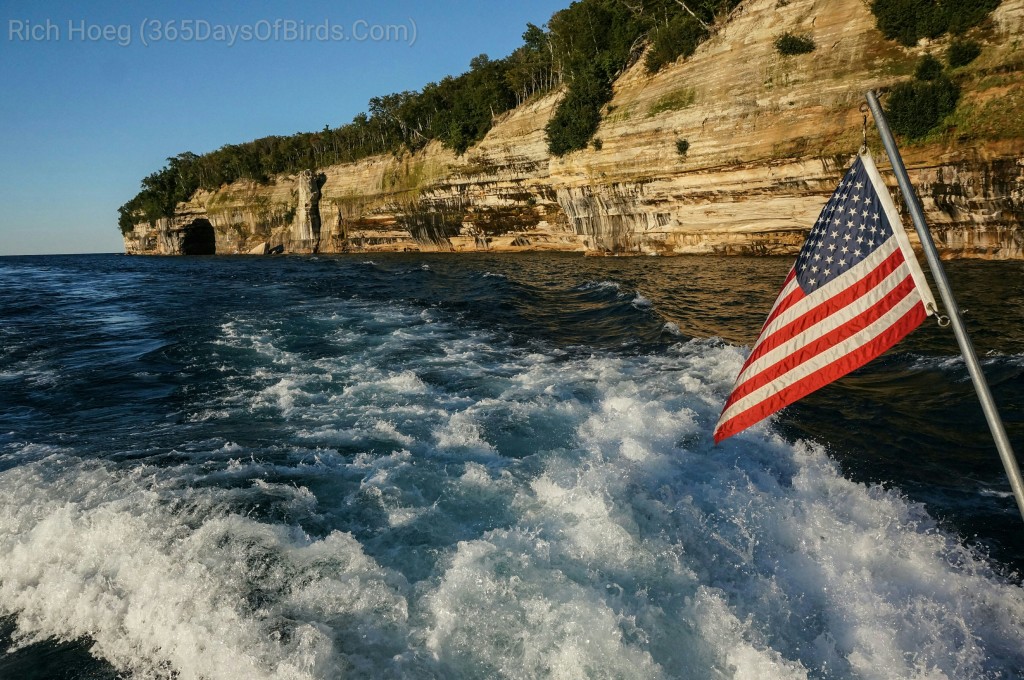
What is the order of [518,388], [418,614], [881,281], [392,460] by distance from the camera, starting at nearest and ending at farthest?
[881,281], [418,614], [392,460], [518,388]

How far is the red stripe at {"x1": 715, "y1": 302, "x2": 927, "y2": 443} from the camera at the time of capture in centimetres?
361

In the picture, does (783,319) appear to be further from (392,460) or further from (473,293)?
(473,293)

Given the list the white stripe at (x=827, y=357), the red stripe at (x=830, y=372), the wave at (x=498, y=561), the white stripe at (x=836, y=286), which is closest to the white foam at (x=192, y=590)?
the wave at (x=498, y=561)

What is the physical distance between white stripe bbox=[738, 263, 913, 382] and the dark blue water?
207cm

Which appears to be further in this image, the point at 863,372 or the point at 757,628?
the point at 863,372

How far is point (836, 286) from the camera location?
4.02 m

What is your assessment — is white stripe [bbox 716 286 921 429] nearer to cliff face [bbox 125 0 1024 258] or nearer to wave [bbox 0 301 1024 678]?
wave [bbox 0 301 1024 678]

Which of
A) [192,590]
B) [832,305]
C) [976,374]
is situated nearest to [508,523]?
[192,590]

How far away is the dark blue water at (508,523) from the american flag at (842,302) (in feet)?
5.96

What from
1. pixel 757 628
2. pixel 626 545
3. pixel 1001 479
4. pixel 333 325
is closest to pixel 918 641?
pixel 757 628

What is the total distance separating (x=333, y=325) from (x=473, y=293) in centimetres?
782

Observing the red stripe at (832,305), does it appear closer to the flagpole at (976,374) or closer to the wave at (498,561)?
the flagpole at (976,374)

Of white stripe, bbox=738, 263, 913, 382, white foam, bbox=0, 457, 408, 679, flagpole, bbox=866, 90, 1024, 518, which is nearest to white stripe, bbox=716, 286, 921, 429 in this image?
white stripe, bbox=738, 263, 913, 382

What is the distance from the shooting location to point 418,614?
179 inches
